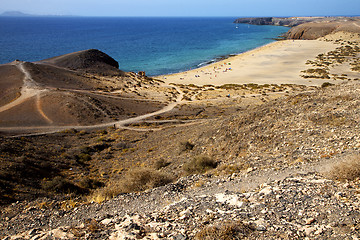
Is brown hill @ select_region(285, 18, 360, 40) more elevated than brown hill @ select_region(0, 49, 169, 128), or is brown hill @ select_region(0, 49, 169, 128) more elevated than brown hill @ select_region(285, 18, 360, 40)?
brown hill @ select_region(285, 18, 360, 40)

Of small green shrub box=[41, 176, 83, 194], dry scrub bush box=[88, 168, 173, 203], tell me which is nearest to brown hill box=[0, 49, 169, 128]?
small green shrub box=[41, 176, 83, 194]

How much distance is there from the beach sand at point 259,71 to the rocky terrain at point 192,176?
28508mm

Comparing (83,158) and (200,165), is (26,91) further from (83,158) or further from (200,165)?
(200,165)

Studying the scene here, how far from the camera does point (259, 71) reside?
67.8m

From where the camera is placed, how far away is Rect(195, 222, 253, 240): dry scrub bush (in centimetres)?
690

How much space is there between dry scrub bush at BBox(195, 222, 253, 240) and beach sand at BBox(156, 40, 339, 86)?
51373mm

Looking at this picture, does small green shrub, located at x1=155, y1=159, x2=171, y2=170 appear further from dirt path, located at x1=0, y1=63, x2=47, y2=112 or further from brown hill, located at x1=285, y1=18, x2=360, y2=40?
brown hill, located at x1=285, y1=18, x2=360, y2=40

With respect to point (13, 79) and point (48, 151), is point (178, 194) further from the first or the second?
point (13, 79)

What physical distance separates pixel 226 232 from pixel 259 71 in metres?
66.4

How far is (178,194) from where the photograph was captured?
11070 mm

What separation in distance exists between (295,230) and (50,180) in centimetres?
1648

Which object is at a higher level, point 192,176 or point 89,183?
point 192,176

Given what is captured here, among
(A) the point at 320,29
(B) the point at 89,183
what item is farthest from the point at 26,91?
(A) the point at 320,29

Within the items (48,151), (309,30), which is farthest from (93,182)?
(309,30)
